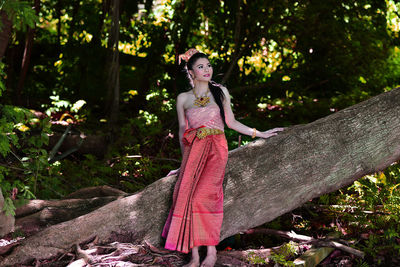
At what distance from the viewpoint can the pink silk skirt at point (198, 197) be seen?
3486 mm

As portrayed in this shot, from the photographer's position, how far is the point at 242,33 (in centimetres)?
823

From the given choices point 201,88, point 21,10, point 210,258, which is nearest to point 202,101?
point 201,88

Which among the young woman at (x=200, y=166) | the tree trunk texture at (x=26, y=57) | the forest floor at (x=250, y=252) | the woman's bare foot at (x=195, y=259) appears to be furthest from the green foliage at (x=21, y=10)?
the tree trunk texture at (x=26, y=57)

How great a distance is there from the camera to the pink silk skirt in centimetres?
349

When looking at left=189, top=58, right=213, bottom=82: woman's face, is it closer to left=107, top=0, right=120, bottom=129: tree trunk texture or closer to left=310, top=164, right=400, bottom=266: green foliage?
left=310, top=164, right=400, bottom=266: green foliage

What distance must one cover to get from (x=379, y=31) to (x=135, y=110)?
4.65 m

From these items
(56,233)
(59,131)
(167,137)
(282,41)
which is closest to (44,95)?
(59,131)

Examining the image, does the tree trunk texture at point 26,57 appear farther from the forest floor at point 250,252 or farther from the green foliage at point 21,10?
the forest floor at point 250,252

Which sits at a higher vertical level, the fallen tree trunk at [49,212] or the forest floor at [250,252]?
the fallen tree trunk at [49,212]

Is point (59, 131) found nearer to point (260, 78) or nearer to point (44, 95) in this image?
point (44, 95)

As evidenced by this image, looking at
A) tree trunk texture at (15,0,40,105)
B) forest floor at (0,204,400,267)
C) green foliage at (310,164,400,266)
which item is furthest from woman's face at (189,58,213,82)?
tree trunk texture at (15,0,40,105)

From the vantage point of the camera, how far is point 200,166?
360 cm

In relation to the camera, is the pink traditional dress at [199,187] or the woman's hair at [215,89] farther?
the woman's hair at [215,89]

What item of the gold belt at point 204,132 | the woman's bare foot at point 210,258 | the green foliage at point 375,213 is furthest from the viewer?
the green foliage at point 375,213
